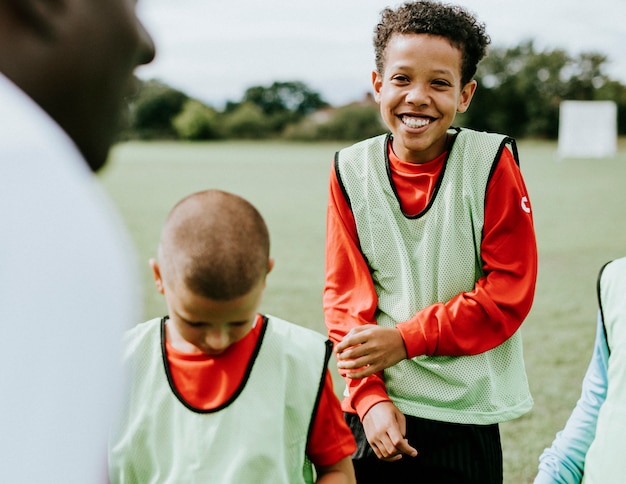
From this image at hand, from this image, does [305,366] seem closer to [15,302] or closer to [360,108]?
[15,302]

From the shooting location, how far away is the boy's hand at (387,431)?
1903 millimetres

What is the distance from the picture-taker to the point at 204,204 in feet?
5.23

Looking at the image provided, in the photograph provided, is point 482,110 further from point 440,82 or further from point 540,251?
point 440,82

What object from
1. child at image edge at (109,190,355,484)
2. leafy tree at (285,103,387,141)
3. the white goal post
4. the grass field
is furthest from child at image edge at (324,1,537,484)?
leafy tree at (285,103,387,141)

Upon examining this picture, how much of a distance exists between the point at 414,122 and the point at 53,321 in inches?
70.6

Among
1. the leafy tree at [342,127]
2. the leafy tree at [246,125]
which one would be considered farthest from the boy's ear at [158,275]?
the leafy tree at [246,125]

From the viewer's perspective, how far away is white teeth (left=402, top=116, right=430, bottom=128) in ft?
6.78

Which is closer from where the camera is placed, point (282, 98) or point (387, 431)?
point (387, 431)

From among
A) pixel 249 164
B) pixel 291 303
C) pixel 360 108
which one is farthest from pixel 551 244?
pixel 360 108

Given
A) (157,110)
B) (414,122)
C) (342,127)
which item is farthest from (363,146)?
(157,110)

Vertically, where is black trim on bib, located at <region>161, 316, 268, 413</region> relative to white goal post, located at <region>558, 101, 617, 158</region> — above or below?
above

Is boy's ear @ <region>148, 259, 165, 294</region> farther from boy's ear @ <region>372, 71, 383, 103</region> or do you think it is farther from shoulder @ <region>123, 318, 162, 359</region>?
boy's ear @ <region>372, 71, 383, 103</region>

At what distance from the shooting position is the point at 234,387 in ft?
5.35

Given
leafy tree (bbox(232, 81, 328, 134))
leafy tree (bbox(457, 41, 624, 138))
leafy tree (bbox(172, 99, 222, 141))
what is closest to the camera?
leafy tree (bbox(457, 41, 624, 138))
